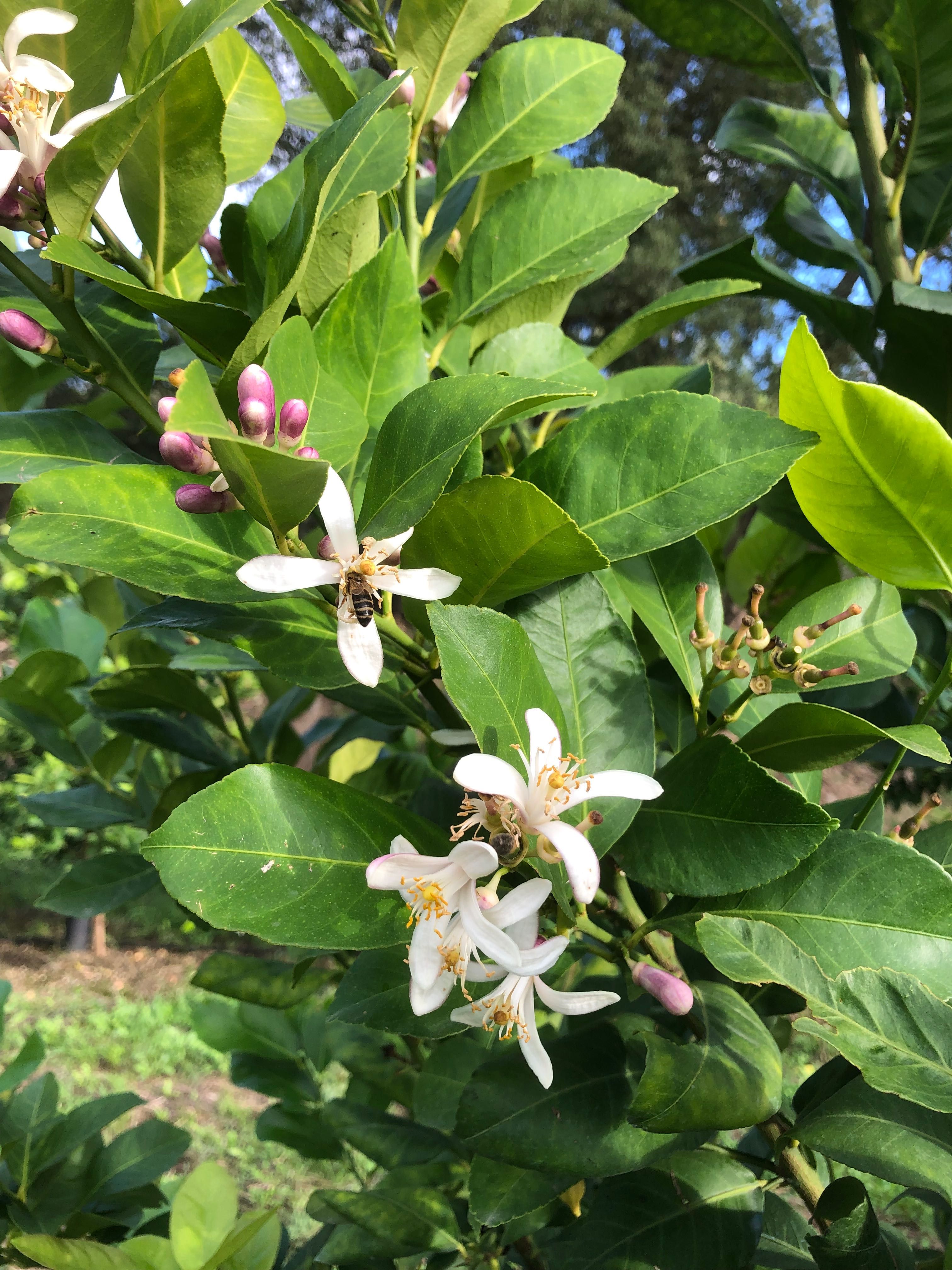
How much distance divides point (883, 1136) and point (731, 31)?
1.04m

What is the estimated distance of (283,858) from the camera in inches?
16.3

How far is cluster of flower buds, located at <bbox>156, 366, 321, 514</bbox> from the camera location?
0.38 m

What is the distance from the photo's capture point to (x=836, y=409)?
0.43 m

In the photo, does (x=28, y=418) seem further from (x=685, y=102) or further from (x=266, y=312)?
(x=685, y=102)

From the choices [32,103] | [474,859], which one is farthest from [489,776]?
[32,103]

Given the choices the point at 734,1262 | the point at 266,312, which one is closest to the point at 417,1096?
the point at 734,1262

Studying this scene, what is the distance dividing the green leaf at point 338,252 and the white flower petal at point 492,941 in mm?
331

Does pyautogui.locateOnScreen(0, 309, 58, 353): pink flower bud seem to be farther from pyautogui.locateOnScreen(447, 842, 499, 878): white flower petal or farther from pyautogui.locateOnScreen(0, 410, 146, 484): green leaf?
pyautogui.locateOnScreen(447, 842, 499, 878): white flower petal

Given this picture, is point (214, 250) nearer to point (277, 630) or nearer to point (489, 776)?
point (277, 630)

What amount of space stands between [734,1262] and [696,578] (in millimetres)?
416

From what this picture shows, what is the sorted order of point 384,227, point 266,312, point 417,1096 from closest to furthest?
point 266,312, point 384,227, point 417,1096

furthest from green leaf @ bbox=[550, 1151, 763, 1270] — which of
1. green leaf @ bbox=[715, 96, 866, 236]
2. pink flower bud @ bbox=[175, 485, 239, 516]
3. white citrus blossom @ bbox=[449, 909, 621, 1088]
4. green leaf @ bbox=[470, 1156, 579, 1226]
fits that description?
green leaf @ bbox=[715, 96, 866, 236]

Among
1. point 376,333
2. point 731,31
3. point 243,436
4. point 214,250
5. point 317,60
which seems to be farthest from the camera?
point 731,31

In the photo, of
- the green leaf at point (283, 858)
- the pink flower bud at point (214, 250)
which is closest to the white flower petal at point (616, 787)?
the green leaf at point (283, 858)
